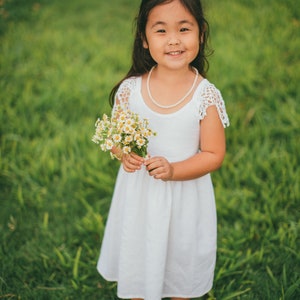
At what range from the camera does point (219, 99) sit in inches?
63.6

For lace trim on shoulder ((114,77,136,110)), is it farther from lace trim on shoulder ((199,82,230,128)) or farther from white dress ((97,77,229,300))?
lace trim on shoulder ((199,82,230,128))

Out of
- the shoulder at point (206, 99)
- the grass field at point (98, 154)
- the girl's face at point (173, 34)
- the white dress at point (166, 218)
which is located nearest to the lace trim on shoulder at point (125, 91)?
the white dress at point (166, 218)

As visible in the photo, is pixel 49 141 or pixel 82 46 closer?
pixel 49 141

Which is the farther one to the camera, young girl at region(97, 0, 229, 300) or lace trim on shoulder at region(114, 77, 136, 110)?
lace trim on shoulder at region(114, 77, 136, 110)

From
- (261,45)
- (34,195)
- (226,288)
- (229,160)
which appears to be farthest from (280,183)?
(261,45)

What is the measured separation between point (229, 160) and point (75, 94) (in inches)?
62.5

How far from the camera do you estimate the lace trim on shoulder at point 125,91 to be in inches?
67.9

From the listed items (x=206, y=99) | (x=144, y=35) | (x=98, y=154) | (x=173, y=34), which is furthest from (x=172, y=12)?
(x=98, y=154)

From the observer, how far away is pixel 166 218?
170cm

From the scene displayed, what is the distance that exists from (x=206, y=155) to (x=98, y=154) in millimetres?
1463

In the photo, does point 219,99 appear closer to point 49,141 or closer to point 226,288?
point 226,288

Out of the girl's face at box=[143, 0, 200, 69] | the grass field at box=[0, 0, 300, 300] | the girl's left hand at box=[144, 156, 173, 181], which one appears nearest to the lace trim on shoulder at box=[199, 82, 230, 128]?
the girl's face at box=[143, 0, 200, 69]

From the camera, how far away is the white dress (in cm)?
162

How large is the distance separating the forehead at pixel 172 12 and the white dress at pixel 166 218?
11.3 inches
